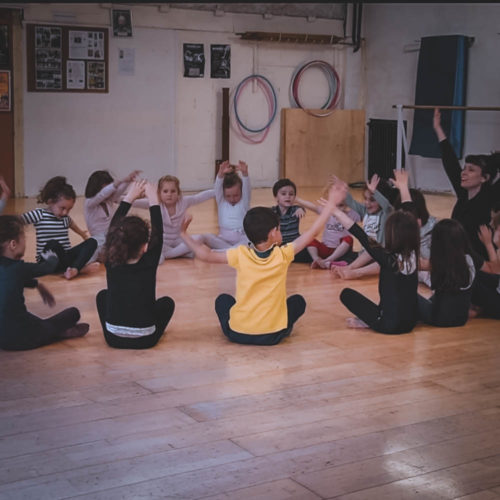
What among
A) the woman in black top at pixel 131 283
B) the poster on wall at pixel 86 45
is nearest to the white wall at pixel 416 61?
the poster on wall at pixel 86 45

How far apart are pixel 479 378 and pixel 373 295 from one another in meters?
1.64

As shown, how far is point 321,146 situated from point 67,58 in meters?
3.57

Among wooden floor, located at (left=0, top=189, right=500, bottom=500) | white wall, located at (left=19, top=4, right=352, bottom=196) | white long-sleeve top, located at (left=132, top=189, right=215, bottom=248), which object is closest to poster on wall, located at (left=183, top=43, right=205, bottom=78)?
white wall, located at (left=19, top=4, right=352, bottom=196)

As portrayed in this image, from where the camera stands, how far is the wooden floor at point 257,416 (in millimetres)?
2357

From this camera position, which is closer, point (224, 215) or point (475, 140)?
point (224, 215)

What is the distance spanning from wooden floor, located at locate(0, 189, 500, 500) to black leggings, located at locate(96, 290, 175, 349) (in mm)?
46

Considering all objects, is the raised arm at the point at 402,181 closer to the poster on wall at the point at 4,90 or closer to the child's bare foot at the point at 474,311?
the child's bare foot at the point at 474,311

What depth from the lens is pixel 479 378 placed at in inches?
132

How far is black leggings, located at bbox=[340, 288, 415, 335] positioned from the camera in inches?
157

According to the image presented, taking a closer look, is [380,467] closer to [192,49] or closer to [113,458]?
[113,458]

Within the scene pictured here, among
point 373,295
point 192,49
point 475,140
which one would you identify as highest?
point 192,49

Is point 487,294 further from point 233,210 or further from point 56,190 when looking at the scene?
point 56,190

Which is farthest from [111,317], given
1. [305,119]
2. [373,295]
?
[305,119]

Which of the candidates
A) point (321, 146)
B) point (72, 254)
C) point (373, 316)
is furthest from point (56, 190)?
point (321, 146)
